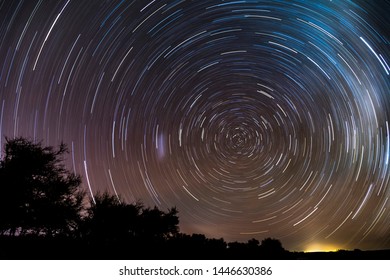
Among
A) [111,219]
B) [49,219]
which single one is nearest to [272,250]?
[49,219]

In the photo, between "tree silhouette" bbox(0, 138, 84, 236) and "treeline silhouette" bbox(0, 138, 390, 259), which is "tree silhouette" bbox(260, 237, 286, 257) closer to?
Answer: "treeline silhouette" bbox(0, 138, 390, 259)

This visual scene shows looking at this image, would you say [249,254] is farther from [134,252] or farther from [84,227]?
[84,227]

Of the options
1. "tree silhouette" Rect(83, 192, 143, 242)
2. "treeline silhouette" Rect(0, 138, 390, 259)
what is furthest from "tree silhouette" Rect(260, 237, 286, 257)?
"tree silhouette" Rect(83, 192, 143, 242)

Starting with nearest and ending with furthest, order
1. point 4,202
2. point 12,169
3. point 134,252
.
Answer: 1. point 134,252
2. point 4,202
3. point 12,169

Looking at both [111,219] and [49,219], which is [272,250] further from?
[111,219]

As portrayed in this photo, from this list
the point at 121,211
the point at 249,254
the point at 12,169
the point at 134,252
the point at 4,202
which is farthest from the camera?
the point at 121,211

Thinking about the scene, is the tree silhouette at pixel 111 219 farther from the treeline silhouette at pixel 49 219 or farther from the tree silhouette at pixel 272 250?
the tree silhouette at pixel 272 250

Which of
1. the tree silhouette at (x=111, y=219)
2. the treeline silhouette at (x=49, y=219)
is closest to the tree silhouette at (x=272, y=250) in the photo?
the treeline silhouette at (x=49, y=219)

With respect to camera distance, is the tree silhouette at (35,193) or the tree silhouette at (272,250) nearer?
the tree silhouette at (272,250)
